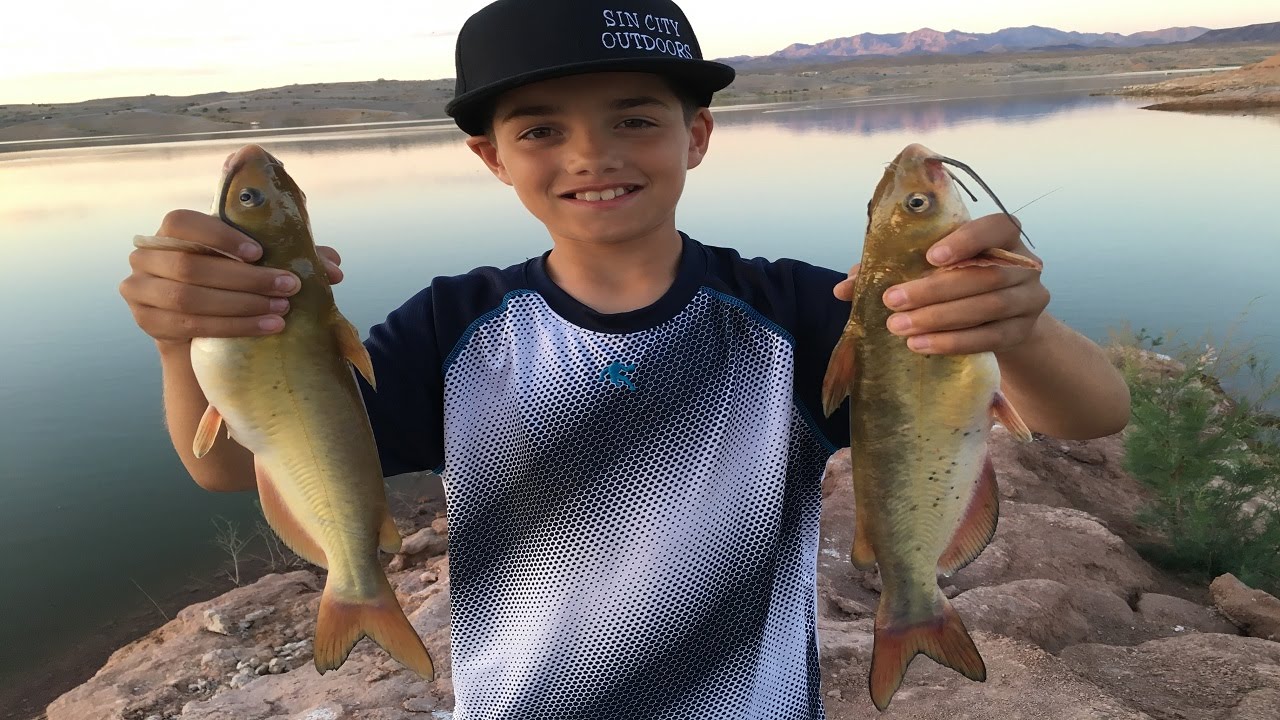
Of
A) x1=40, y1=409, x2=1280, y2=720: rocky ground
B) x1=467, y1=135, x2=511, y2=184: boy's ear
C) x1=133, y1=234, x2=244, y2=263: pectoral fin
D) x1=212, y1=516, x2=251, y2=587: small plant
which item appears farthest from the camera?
x1=212, y1=516, x2=251, y2=587: small plant

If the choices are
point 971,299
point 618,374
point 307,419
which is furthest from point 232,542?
point 971,299

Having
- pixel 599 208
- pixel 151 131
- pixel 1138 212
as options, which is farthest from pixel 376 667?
pixel 151 131

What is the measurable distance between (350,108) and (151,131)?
53.9 ft

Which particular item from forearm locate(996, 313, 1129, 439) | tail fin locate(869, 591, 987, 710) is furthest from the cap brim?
tail fin locate(869, 591, 987, 710)

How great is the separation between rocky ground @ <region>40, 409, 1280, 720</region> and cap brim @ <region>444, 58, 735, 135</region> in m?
3.15

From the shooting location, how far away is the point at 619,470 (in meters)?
2.11

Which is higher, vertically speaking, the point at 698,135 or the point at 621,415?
the point at 698,135

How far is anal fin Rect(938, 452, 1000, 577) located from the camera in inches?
80.2

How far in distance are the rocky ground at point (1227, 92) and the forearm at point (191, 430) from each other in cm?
4667

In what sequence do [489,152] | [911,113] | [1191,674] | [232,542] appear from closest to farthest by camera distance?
[489,152], [1191,674], [232,542], [911,113]

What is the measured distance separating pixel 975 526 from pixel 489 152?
1745 millimetres

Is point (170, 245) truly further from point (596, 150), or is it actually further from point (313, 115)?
point (313, 115)

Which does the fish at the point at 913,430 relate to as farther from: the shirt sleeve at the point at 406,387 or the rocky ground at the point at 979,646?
the rocky ground at the point at 979,646

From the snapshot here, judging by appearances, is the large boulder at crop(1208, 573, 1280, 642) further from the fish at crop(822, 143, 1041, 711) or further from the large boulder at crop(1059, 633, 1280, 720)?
the fish at crop(822, 143, 1041, 711)
